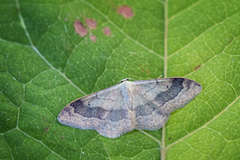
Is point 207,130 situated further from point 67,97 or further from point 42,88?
point 42,88

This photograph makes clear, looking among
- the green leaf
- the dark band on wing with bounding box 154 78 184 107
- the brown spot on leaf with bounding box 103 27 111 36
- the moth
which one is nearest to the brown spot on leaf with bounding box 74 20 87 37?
the green leaf

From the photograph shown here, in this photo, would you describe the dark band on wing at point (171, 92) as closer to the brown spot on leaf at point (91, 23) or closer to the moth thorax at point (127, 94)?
the moth thorax at point (127, 94)

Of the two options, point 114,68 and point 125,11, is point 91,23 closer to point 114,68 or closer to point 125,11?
point 125,11

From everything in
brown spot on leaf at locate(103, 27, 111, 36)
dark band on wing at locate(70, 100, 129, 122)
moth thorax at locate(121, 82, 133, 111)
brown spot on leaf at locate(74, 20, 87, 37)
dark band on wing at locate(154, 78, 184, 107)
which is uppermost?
brown spot on leaf at locate(103, 27, 111, 36)

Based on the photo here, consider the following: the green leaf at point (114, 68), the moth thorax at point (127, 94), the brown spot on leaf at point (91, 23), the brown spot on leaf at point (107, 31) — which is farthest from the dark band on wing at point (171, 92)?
the brown spot on leaf at point (91, 23)

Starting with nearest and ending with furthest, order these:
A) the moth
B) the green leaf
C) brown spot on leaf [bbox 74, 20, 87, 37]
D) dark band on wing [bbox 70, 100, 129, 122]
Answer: the green leaf, the moth, dark band on wing [bbox 70, 100, 129, 122], brown spot on leaf [bbox 74, 20, 87, 37]

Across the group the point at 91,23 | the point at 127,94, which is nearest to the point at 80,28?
the point at 91,23

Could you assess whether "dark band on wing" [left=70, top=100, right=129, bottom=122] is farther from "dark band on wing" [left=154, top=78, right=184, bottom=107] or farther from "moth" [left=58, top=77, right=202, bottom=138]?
"dark band on wing" [left=154, top=78, right=184, bottom=107]
